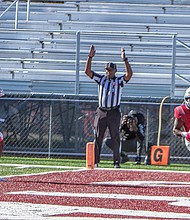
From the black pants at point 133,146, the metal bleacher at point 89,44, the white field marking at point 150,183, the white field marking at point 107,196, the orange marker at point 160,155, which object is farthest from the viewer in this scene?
the metal bleacher at point 89,44

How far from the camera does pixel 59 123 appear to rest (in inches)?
671

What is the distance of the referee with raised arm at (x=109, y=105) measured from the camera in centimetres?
1376

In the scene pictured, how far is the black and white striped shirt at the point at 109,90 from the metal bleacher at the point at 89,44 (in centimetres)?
310

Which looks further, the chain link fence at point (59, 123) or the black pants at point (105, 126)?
the chain link fence at point (59, 123)

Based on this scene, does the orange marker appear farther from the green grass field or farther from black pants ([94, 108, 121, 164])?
black pants ([94, 108, 121, 164])

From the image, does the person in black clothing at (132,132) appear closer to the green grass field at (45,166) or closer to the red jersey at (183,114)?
the green grass field at (45,166)

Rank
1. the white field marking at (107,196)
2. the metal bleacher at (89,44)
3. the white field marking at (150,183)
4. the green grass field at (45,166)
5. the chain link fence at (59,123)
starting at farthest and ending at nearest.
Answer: the metal bleacher at (89,44), the chain link fence at (59,123), the green grass field at (45,166), the white field marking at (150,183), the white field marking at (107,196)

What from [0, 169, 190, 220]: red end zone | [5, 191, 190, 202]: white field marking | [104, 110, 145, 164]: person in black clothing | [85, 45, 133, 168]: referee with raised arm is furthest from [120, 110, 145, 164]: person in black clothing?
[5, 191, 190, 202]: white field marking

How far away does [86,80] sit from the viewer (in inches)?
754

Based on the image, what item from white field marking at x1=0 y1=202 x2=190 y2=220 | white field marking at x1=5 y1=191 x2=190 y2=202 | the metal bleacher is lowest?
white field marking at x1=5 y1=191 x2=190 y2=202

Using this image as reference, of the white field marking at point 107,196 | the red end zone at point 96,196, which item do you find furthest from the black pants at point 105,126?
the white field marking at point 107,196

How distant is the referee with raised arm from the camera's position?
45.1 ft

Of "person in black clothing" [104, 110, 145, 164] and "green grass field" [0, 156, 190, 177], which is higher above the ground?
"person in black clothing" [104, 110, 145, 164]

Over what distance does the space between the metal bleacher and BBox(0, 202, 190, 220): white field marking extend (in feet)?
31.1
